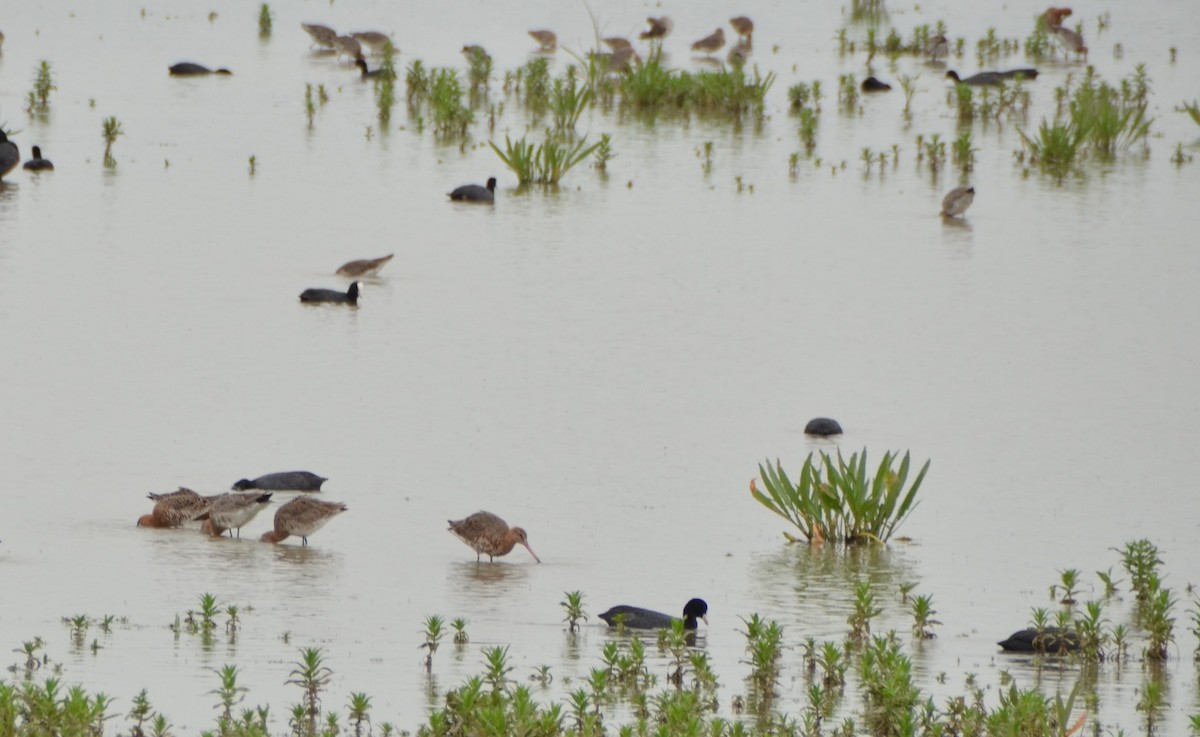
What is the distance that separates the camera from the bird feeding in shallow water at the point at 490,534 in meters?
9.50

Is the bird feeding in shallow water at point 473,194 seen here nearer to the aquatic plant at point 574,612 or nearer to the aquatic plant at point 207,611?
the aquatic plant at point 574,612

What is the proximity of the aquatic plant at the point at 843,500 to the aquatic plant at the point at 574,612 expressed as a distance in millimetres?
1818

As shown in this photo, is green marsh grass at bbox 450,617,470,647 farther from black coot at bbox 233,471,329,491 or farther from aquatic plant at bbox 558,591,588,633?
black coot at bbox 233,471,329,491

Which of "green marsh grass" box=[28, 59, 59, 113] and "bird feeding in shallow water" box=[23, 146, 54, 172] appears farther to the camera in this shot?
"green marsh grass" box=[28, 59, 59, 113]

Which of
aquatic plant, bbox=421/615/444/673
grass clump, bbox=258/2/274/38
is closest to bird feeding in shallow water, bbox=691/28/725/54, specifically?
grass clump, bbox=258/2/274/38

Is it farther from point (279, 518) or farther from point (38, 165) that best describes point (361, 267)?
point (279, 518)

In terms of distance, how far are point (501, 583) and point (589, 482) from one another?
189 centimetres

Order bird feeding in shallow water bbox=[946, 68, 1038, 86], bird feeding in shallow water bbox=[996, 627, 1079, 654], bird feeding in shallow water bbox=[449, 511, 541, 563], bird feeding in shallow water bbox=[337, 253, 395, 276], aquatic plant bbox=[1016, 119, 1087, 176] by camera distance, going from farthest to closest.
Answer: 1. bird feeding in shallow water bbox=[946, 68, 1038, 86]
2. aquatic plant bbox=[1016, 119, 1087, 176]
3. bird feeding in shallow water bbox=[337, 253, 395, 276]
4. bird feeding in shallow water bbox=[449, 511, 541, 563]
5. bird feeding in shallow water bbox=[996, 627, 1079, 654]

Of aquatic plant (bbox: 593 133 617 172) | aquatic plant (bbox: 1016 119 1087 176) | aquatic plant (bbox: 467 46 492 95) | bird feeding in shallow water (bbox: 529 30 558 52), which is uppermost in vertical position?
bird feeding in shallow water (bbox: 529 30 558 52)

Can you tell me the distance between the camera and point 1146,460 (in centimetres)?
1192

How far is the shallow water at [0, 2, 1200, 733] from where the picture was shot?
8.85 metres

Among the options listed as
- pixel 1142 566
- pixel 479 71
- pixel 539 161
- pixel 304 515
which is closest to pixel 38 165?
pixel 539 161

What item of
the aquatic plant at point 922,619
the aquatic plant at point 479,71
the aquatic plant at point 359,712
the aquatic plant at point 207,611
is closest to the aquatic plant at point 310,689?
the aquatic plant at point 359,712

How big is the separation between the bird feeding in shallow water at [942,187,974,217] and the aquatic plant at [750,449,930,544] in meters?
10.1
